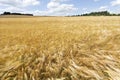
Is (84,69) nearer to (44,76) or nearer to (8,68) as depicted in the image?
(44,76)

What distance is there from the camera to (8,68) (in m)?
2.85

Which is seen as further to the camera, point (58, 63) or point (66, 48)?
point (66, 48)

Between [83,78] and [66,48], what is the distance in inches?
30.4

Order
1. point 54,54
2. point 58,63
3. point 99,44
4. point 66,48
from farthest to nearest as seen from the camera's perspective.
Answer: point 99,44 → point 66,48 → point 54,54 → point 58,63

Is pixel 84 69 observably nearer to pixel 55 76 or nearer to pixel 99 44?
pixel 55 76

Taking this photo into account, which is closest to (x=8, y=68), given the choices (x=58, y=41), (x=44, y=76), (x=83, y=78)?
(x=44, y=76)

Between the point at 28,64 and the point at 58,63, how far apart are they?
0.38 meters

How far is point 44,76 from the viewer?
2830mm

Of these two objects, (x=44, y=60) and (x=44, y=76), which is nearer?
(x=44, y=76)

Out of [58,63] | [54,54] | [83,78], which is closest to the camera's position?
[83,78]

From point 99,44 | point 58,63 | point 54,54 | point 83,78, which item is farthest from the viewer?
point 99,44

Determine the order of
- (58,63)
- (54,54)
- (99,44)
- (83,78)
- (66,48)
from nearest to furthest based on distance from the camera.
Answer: (83,78) → (58,63) → (54,54) → (66,48) → (99,44)

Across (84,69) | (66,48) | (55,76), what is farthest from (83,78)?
(66,48)

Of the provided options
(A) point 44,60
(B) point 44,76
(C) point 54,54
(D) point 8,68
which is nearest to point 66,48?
(C) point 54,54
